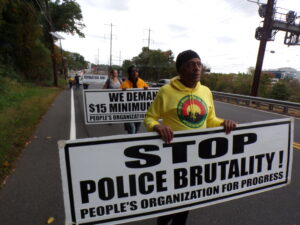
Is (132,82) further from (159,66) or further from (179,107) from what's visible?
(159,66)

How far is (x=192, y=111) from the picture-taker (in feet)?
6.61

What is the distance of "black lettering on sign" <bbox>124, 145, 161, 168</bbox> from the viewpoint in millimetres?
1608

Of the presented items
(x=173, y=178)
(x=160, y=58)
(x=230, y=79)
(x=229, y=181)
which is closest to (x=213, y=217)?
(x=229, y=181)

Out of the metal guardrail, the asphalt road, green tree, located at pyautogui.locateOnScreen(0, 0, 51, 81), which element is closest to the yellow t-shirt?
the asphalt road

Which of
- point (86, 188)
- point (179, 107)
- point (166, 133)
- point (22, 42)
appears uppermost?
point (22, 42)

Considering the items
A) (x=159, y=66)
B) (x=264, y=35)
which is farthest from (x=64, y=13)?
(x=159, y=66)

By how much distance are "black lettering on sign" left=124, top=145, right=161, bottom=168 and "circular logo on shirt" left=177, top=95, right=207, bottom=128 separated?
47cm

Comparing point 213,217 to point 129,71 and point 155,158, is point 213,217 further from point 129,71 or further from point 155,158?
point 129,71

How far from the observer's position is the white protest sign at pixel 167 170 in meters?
1.53

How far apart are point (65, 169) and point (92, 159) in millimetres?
179

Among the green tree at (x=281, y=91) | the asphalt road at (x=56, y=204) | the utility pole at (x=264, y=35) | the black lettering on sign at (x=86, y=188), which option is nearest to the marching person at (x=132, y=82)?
the asphalt road at (x=56, y=204)

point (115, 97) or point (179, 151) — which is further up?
point (179, 151)

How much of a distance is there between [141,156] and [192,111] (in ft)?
2.18

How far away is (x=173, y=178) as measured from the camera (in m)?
1.78
